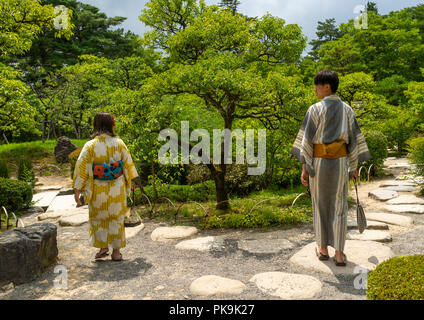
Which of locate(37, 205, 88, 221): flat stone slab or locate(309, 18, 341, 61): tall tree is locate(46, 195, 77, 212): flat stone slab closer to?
locate(37, 205, 88, 221): flat stone slab

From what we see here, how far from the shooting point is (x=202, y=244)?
4.68m

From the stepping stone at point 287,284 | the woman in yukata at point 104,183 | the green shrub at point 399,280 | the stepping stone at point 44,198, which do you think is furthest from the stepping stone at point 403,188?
the stepping stone at point 44,198

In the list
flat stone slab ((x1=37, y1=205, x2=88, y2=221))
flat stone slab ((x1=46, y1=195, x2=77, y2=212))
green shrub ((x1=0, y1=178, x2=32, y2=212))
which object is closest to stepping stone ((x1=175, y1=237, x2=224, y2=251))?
flat stone slab ((x1=37, y1=205, x2=88, y2=221))

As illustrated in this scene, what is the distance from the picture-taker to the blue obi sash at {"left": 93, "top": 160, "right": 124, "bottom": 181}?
404 centimetres

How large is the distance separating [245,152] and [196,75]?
13.4ft

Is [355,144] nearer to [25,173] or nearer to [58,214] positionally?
[58,214]

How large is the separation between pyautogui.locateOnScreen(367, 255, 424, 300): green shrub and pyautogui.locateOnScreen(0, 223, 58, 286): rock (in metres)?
3.42

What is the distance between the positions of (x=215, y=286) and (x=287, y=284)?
71 cm

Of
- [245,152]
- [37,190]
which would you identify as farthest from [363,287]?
[37,190]

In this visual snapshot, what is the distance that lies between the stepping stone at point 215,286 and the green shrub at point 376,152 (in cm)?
863

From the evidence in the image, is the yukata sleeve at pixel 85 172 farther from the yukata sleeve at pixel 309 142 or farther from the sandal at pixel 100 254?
the yukata sleeve at pixel 309 142

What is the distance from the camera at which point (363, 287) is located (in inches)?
117

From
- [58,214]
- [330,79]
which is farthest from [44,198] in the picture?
[330,79]

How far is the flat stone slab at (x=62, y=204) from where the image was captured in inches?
319
